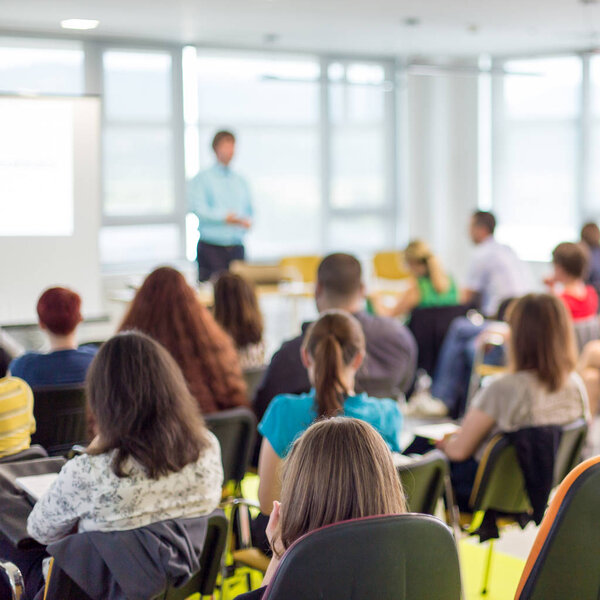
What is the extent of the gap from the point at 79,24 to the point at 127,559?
6855 mm

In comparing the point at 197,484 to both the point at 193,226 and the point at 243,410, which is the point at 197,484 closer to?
the point at 243,410

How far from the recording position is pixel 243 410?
3.33m

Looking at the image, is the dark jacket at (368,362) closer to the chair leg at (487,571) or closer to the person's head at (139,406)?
the chair leg at (487,571)

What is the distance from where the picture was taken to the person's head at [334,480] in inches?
60.5

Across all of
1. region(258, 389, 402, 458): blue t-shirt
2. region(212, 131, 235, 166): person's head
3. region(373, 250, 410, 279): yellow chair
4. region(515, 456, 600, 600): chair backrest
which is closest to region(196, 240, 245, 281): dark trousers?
region(212, 131, 235, 166): person's head

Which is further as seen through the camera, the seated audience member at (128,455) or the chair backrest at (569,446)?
the chair backrest at (569,446)

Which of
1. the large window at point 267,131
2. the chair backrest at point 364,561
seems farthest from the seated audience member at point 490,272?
the chair backrest at point 364,561

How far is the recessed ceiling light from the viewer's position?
8031 mm

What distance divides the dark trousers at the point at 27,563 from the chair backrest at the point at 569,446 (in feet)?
5.49

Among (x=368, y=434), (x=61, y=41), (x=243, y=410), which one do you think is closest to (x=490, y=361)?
(x=243, y=410)

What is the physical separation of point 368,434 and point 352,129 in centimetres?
966

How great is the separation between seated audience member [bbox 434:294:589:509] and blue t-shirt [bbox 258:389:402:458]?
674 mm

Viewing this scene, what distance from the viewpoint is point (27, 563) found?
261 cm

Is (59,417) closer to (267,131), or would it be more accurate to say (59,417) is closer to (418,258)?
(418,258)
